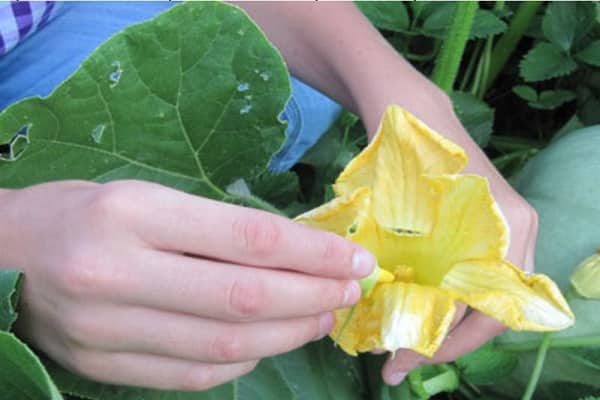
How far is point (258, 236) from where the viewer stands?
0.52 m

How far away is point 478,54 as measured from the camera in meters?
1.33

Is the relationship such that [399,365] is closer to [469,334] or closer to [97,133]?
[469,334]

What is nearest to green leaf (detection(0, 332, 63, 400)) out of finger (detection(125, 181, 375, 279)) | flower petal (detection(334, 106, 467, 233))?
finger (detection(125, 181, 375, 279))

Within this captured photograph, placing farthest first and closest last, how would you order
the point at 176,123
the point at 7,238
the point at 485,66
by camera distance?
the point at 485,66
the point at 176,123
the point at 7,238

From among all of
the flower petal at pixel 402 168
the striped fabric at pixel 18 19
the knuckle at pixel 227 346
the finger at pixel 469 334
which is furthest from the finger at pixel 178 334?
the striped fabric at pixel 18 19

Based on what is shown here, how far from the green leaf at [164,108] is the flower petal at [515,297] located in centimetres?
25

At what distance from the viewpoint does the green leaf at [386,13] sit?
1.17m

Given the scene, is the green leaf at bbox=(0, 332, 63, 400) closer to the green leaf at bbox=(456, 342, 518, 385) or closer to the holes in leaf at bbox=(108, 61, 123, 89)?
the holes in leaf at bbox=(108, 61, 123, 89)

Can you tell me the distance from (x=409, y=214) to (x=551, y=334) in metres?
0.28

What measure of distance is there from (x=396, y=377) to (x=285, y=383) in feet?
0.31

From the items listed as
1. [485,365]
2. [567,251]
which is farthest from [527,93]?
[485,365]

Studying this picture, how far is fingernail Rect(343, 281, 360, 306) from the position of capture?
54 centimetres

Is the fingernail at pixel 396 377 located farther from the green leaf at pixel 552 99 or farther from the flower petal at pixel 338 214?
the green leaf at pixel 552 99

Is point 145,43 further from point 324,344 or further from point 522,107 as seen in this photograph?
point 522,107
